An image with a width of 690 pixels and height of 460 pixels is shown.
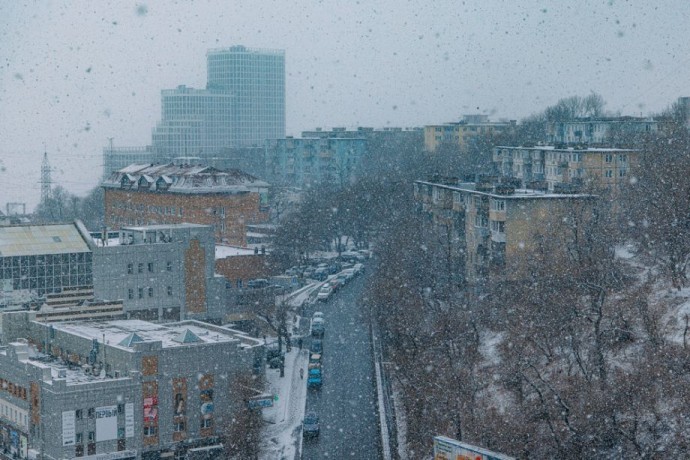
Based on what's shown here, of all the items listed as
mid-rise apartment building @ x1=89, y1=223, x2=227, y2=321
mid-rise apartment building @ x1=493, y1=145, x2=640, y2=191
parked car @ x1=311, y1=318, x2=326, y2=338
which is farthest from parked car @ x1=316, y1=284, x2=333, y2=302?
mid-rise apartment building @ x1=493, y1=145, x2=640, y2=191

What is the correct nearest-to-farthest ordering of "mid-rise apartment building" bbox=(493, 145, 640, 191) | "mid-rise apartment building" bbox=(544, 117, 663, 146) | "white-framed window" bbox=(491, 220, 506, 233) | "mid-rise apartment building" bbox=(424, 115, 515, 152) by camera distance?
"white-framed window" bbox=(491, 220, 506, 233)
"mid-rise apartment building" bbox=(493, 145, 640, 191)
"mid-rise apartment building" bbox=(544, 117, 663, 146)
"mid-rise apartment building" bbox=(424, 115, 515, 152)

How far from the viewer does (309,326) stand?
730 inches

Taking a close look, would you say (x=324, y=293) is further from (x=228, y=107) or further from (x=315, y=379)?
(x=228, y=107)

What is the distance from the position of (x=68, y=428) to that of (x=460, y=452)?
15.9ft

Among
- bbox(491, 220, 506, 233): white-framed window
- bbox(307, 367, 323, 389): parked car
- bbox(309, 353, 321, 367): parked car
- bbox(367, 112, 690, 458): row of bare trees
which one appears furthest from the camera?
bbox(491, 220, 506, 233): white-framed window

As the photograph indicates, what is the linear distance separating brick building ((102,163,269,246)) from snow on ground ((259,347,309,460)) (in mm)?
8245

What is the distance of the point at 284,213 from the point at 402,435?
2050cm

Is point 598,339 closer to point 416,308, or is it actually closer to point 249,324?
point 416,308

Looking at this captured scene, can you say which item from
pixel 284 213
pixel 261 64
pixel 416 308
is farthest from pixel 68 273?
pixel 261 64

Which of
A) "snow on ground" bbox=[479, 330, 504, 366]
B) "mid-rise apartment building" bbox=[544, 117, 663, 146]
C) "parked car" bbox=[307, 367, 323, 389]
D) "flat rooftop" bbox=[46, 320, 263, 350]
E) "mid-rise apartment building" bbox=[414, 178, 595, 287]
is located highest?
"mid-rise apartment building" bbox=[544, 117, 663, 146]

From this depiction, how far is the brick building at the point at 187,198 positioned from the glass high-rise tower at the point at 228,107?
2658 centimetres

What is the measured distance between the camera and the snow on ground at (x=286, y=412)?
12422 mm

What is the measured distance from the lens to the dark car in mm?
12656

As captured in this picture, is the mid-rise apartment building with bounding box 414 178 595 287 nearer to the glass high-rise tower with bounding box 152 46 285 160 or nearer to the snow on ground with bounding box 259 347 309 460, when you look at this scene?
the snow on ground with bounding box 259 347 309 460
